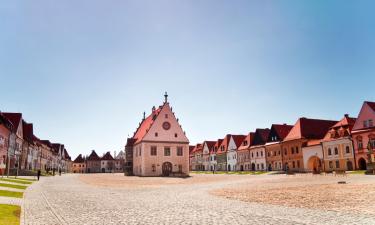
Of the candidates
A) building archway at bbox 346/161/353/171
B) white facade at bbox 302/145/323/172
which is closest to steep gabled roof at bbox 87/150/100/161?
white facade at bbox 302/145/323/172

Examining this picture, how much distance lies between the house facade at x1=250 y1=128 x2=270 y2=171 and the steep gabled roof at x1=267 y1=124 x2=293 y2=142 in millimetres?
3252

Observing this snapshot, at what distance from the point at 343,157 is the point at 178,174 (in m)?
30.4

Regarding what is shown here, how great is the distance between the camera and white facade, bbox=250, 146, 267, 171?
82312mm

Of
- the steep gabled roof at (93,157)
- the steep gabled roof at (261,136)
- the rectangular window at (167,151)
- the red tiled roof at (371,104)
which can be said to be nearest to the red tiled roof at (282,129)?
the steep gabled roof at (261,136)

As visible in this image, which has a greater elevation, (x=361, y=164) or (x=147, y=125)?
(x=147, y=125)

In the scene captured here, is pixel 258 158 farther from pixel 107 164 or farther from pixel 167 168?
pixel 107 164

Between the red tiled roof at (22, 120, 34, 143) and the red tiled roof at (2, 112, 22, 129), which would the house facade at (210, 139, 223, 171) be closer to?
the red tiled roof at (22, 120, 34, 143)

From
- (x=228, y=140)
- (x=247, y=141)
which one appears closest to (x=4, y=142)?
(x=247, y=141)

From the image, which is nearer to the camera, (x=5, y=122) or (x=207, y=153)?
(x=5, y=122)

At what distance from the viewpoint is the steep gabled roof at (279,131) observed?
78.1m

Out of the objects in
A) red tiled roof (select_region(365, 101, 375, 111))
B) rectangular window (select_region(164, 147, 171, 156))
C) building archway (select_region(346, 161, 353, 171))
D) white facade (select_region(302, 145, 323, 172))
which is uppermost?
red tiled roof (select_region(365, 101, 375, 111))

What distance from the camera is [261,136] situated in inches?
3359

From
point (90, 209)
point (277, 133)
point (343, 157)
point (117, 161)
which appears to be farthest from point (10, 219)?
point (117, 161)

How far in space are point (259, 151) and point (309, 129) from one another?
1719 cm
